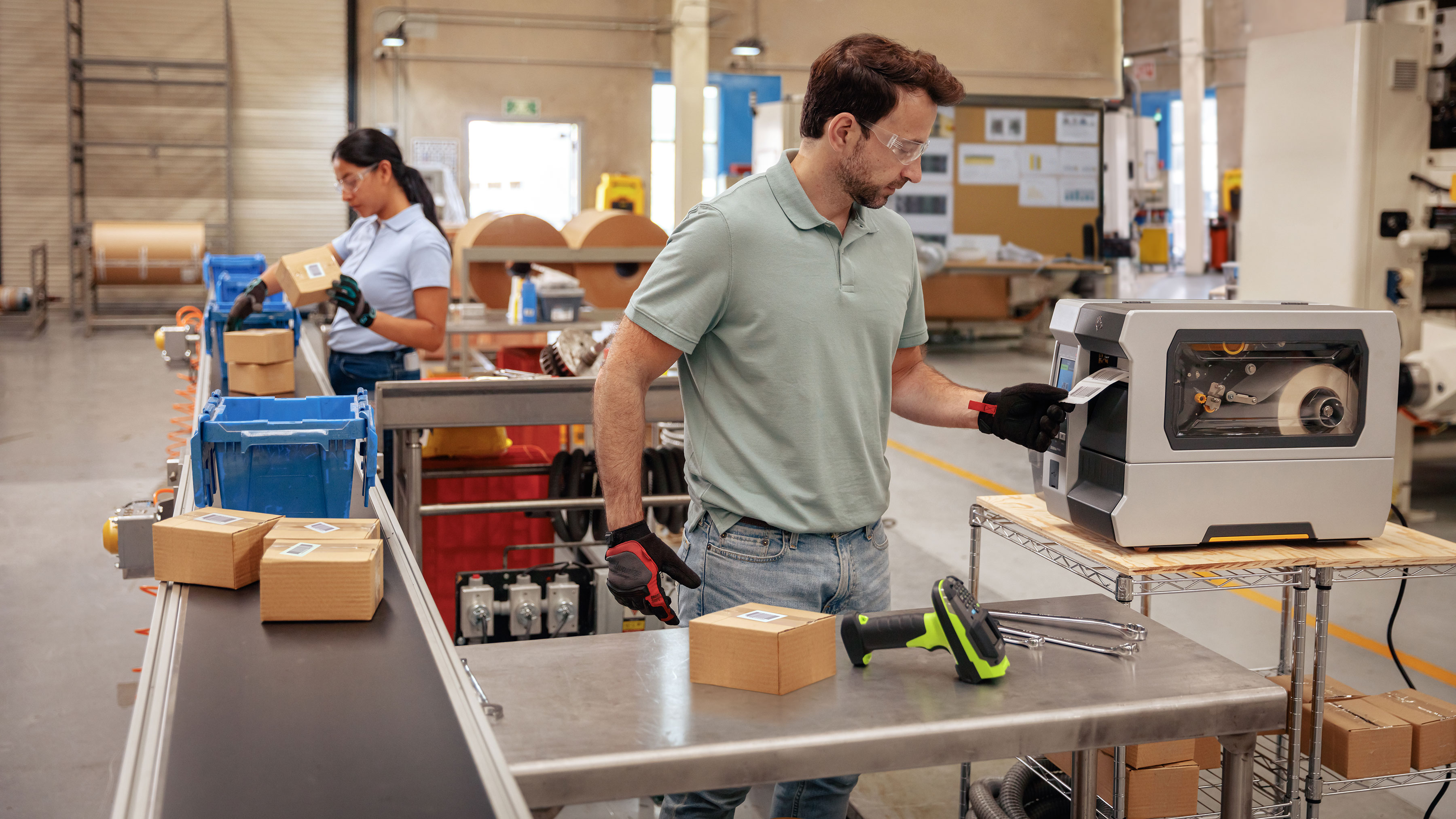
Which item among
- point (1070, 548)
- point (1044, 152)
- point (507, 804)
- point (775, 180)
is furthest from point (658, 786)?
point (1044, 152)

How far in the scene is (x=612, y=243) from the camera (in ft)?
19.6

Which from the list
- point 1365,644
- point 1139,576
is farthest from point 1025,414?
point 1365,644

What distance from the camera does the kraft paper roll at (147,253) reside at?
36.1 feet

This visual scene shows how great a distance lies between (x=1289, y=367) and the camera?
6.78 ft

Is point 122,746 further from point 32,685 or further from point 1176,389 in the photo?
point 1176,389

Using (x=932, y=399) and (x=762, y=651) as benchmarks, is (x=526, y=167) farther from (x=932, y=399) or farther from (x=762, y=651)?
(x=762, y=651)

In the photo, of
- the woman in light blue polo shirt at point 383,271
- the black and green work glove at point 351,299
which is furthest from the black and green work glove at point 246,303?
the black and green work glove at point 351,299

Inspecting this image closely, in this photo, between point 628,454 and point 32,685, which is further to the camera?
point 32,685

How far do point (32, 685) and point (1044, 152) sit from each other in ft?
32.7

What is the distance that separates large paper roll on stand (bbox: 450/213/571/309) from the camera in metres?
5.88

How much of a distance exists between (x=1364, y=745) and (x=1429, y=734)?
0.62ft

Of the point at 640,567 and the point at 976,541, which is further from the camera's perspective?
the point at 976,541

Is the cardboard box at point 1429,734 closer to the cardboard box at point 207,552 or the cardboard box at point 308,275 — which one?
the cardboard box at point 207,552

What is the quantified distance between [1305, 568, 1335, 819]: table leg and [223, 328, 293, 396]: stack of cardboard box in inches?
96.0
